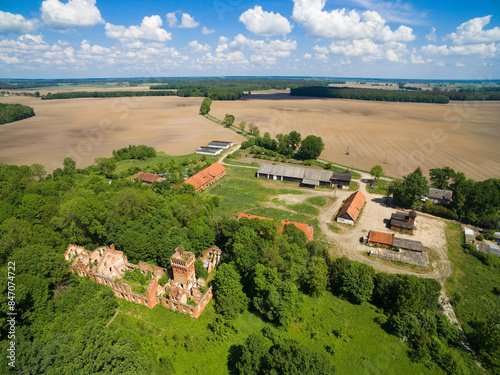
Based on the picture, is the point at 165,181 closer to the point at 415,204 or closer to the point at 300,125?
the point at 415,204

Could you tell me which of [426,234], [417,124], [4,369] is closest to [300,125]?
[417,124]

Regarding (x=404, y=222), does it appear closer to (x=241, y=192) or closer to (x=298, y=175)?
(x=298, y=175)

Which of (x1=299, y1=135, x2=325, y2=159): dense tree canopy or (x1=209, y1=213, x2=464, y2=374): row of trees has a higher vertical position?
(x1=299, y1=135, x2=325, y2=159): dense tree canopy

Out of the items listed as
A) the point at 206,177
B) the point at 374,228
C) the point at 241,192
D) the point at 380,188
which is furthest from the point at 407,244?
the point at 206,177

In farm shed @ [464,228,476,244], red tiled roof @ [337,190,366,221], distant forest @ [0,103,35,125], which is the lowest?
farm shed @ [464,228,476,244]

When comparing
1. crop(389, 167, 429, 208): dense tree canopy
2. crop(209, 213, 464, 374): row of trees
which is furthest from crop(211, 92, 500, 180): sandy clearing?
crop(209, 213, 464, 374): row of trees

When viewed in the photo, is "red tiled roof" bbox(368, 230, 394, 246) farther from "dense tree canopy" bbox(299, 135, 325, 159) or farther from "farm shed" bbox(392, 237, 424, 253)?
"dense tree canopy" bbox(299, 135, 325, 159)

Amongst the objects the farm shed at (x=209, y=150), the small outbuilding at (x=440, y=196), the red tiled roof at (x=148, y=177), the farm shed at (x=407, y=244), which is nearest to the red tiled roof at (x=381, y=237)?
the farm shed at (x=407, y=244)
